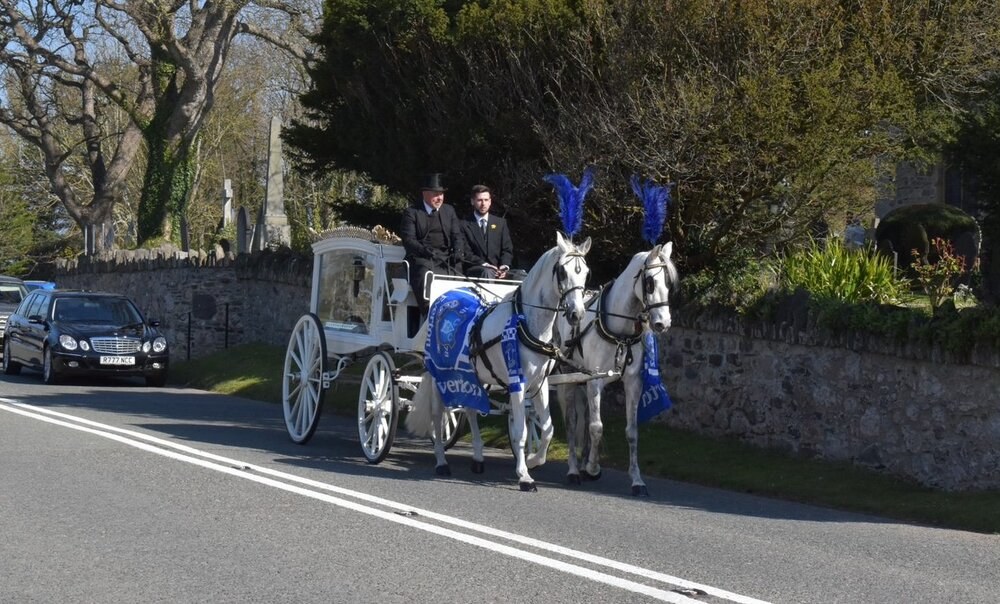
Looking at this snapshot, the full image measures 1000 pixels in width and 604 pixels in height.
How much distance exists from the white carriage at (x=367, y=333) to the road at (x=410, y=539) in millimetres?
620

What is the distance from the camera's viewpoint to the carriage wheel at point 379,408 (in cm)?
1329

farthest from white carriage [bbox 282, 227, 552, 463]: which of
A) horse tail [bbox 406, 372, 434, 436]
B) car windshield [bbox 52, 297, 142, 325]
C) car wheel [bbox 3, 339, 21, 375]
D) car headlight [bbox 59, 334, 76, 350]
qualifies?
car wheel [bbox 3, 339, 21, 375]

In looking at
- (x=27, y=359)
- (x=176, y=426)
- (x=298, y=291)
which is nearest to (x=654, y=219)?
(x=176, y=426)

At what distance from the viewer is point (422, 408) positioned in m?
13.3

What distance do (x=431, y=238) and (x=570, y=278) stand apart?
286 cm

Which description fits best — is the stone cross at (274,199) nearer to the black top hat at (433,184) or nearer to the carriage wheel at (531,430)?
the black top hat at (433,184)

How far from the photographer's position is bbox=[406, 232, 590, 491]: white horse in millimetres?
11539

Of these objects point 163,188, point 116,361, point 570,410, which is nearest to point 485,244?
point 570,410

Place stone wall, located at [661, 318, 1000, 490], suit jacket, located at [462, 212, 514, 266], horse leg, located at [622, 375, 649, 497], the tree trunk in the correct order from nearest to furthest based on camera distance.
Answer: stone wall, located at [661, 318, 1000, 490], horse leg, located at [622, 375, 649, 497], suit jacket, located at [462, 212, 514, 266], the tree trunk

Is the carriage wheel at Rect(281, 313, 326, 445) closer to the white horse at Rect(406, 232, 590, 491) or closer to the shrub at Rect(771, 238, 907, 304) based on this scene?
the white horse at Rect(406, 232, 590, 491)

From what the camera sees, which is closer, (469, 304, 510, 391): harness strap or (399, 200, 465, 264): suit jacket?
(469, 304, 510, 391): harness strap

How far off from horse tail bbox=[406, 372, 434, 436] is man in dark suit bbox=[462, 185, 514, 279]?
1376 millimetres

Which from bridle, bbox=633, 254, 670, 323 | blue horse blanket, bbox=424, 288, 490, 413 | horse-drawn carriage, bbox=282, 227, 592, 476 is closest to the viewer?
bridle, bbox=633, 254, 670, 323

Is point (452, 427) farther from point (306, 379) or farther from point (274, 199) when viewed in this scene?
point (274, 199)
